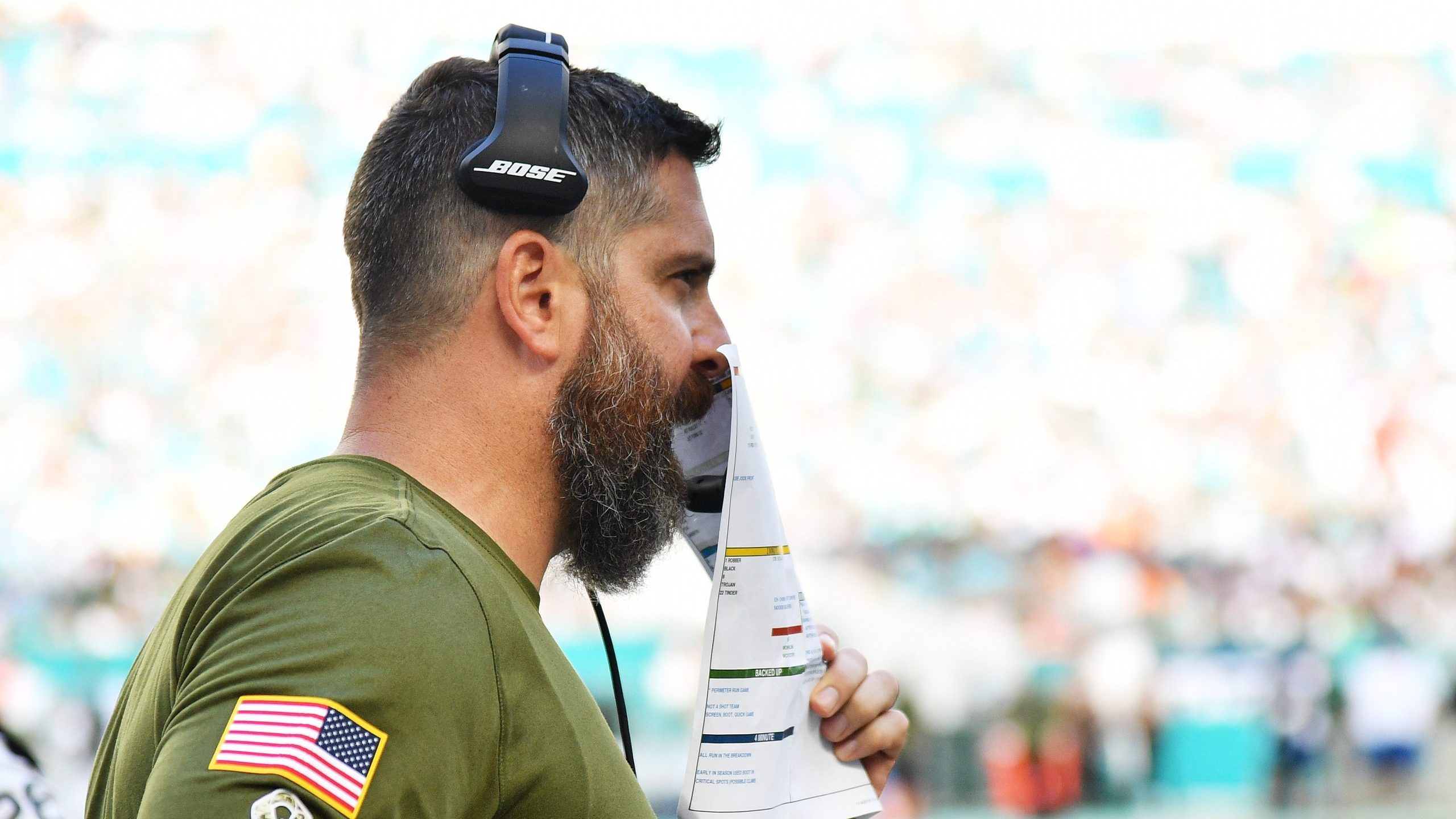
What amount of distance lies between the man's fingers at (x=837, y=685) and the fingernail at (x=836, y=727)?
0.01 m

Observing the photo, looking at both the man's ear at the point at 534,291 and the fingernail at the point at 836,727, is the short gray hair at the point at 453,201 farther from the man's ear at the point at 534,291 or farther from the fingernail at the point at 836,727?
the fingernail at the point at 836,727

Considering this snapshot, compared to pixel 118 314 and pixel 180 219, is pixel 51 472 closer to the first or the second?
pixel 118 314

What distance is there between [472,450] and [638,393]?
0.59 feet

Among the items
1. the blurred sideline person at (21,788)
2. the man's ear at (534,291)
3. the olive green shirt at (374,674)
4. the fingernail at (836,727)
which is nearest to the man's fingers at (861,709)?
the fingernail at (836,727)

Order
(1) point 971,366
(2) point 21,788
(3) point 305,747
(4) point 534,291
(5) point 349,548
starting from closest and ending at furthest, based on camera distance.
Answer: (3) point 305,747 → (5) point 349,548 → (4) point 534,291 → (2) point 21,788 → (1) point 971,366

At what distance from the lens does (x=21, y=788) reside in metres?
1.74

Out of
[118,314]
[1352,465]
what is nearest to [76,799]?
[118,314]

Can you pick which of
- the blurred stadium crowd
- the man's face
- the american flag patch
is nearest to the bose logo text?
the man's face

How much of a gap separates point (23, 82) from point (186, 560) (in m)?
4.03

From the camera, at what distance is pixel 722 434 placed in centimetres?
146

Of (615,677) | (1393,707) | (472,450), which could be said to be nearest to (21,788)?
(615,677)

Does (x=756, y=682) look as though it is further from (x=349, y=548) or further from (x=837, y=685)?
(x=349, y=548)

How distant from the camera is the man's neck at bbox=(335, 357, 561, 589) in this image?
120 centimetres

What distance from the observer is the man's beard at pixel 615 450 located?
127 cm
